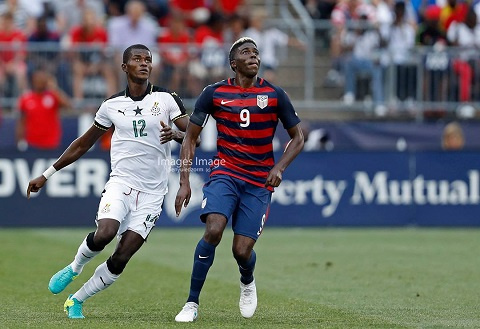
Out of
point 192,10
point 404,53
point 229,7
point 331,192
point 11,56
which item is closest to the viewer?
point 331,192

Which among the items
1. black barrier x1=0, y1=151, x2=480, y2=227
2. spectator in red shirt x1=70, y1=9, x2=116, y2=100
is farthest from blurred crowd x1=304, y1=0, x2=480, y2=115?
spectator in red shirt x1=70, y1=9, x2=116, y2=100

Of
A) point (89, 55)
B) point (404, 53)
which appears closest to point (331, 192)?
point (404, 53)

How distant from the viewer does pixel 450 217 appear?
2083 centimetres

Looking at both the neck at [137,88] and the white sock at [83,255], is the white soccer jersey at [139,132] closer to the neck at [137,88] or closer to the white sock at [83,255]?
Result: the neck at [137,88]

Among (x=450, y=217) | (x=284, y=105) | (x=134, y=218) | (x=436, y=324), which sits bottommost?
(x=450, y=217)

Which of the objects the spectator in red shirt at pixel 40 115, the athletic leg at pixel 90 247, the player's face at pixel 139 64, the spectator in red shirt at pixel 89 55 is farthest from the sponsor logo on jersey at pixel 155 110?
the spectator in red shirt at pixel 89 55

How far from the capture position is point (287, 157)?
9922 mm

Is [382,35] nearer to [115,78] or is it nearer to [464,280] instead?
[115,78]

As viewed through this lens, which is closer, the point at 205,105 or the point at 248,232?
the point at 248,232

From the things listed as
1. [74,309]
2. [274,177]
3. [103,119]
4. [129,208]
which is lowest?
[74,309]

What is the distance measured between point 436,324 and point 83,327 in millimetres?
3004

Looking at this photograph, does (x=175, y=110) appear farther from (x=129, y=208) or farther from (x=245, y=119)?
(x=129, y=208)

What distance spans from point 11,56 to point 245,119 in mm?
13035

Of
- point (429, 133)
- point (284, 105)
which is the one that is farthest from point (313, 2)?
point (284, 105)
